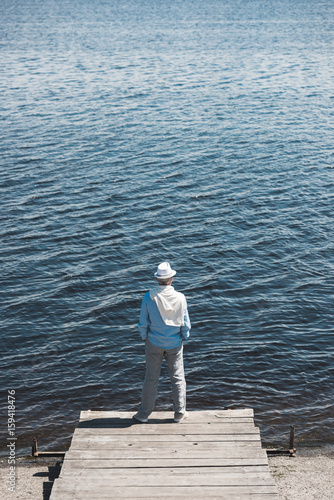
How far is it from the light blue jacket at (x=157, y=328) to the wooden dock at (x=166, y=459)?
Result: 1590 mm

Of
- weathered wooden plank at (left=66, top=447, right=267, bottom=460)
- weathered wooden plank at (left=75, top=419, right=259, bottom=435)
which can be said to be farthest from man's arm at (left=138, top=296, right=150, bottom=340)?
weathered wooden plank at (left=66, top=447, right=267, bottom=460)

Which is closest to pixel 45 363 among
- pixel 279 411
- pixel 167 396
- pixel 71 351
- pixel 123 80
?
pixel 71 351

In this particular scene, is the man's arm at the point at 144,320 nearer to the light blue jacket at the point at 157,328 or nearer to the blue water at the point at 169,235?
the light blue jacket at the point at 157,328

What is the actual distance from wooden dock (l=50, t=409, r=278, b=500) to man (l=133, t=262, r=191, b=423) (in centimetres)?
46

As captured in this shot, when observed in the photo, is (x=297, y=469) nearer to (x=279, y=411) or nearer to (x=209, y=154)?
(x=279, y=411)

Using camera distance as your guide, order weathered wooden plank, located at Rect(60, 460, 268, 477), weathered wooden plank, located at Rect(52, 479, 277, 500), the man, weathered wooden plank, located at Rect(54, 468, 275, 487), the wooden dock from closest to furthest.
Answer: weathered wooden plank, located at Rect(52, 479, 277, 500)
the wooden dock
weathered wooden plank, located at Rect(54, 468, 275, 487)
weathered wooden plank, located at Rect(60, 460, 268, 477)
the man

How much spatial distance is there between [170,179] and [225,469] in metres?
19.6

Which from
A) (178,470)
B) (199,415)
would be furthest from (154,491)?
(199,415)

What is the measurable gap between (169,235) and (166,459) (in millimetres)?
13530

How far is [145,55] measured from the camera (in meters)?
60.6

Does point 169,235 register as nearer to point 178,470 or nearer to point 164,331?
point 164,331

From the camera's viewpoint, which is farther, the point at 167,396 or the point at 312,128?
the point at 312,128

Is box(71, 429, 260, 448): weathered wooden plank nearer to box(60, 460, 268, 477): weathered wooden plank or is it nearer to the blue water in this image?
box(60, 460, 268, 477): weathered wooden plank

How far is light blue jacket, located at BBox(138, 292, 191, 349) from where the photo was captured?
10984 millimetres
